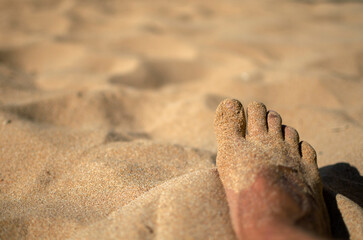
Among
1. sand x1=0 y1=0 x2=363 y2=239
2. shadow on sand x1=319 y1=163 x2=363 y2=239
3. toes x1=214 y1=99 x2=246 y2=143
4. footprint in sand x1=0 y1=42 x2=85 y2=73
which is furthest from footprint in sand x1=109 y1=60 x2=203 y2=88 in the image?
shadow on sand x1=319 y1=163 x2=363 y2=239

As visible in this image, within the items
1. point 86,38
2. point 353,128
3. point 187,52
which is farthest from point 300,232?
point 86,38

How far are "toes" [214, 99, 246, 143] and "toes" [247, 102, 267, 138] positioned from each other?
52 mm

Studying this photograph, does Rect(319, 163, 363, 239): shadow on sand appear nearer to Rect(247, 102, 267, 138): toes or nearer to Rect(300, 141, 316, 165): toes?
Rect(300, 141, 316, 165): toes

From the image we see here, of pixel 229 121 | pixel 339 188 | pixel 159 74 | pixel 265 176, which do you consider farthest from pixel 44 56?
pixel 339 188

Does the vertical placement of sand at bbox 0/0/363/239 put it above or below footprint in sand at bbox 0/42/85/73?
above

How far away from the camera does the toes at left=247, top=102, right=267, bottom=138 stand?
53.8 inches

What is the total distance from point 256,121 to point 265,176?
1.25 ft

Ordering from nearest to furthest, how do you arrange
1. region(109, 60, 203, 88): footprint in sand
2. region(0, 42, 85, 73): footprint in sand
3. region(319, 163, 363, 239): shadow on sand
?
region(319, 163, 363, 239): shadow on sand
region(109, 60, 203, 88): footprint in sand
region(0, 42, 85, 73): footprint in sand

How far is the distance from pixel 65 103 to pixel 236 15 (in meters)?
4.75

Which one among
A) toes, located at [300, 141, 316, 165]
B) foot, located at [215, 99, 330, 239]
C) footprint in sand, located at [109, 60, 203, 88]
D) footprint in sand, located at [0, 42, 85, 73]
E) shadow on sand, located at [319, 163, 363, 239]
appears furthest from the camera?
footprint in sand, located at [0, 42, 85, 73]

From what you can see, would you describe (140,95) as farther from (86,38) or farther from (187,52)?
(86,38)

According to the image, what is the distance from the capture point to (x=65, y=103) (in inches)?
101

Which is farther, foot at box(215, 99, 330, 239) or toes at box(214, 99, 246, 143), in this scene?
toes at box(214, 99, 246, 143)

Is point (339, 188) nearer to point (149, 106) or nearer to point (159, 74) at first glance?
point (149, 106)
